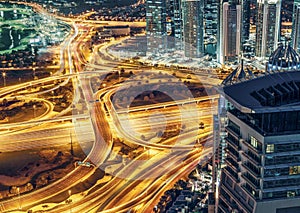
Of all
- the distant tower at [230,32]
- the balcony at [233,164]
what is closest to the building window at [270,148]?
the balcony at [233,164]

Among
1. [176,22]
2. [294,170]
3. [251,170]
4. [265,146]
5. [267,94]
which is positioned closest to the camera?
[265,146]

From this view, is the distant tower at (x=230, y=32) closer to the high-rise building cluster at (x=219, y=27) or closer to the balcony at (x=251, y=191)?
the high-rise building cluster at (x=219, y=27)

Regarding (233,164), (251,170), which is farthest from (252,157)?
(233,164)

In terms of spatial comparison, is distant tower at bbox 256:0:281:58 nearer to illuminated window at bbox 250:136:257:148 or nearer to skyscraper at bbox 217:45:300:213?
skyscraper at bbox 217:45:300:213

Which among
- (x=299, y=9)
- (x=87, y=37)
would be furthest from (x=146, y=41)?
(x=299, y=9)

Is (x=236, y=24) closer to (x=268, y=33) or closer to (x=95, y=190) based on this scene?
(x=268, y=33)

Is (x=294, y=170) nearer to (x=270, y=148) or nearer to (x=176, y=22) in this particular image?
(x=270, y=148)

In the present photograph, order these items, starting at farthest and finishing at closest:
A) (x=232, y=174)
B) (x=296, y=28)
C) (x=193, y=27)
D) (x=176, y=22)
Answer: (x=176, y=22), (x=193, y=27), (x=296, y=28), (x=232, y=174)

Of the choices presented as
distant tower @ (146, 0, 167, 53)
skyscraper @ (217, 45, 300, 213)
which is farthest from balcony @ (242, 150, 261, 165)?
distant tower @ (146, 0, 167, 53)
